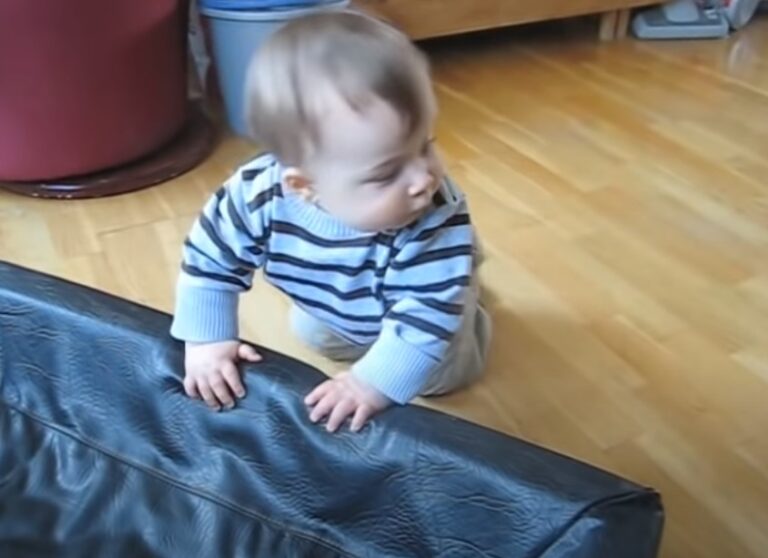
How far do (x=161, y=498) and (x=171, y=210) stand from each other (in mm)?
850

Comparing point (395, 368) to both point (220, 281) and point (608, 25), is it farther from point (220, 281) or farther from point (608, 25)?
point (608, 25)

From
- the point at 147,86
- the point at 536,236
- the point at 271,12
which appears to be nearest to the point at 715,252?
the point at 536,236

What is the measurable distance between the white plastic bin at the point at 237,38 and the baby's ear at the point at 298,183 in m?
0.96

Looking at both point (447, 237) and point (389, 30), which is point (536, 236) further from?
point (389, 30)

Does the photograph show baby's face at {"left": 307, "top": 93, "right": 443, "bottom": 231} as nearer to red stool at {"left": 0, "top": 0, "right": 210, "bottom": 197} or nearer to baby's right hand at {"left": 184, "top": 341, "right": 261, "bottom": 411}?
baby's right hand at {"left": 184, "top": 341, "right": 261, "bottom": 411}

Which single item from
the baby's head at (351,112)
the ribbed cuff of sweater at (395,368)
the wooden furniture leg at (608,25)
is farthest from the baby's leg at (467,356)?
the wooden furniture leg at (608,25)

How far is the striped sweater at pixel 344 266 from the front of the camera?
0.97 metres

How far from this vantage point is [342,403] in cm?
93

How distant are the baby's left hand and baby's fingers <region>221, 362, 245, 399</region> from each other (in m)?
0.08

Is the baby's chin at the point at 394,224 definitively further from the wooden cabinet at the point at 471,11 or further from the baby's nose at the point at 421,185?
the wooden cabinet at the point at 471,11

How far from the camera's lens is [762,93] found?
226 centimetres

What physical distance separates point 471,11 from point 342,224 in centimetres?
152

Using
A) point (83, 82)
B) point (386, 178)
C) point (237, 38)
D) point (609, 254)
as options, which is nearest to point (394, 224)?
point (386, 178)

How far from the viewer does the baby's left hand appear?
3.04 ft
